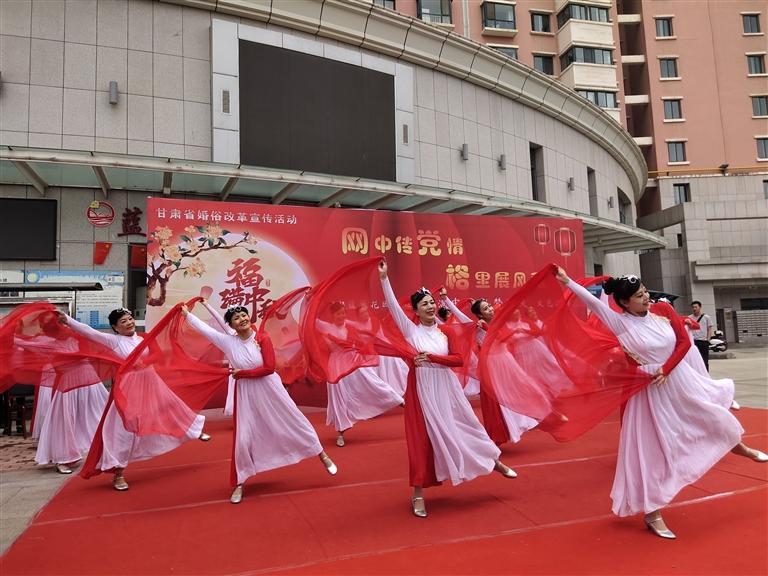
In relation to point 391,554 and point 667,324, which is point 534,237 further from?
point 391,554

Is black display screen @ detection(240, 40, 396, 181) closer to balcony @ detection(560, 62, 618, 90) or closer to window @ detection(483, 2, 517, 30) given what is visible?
window @ detection(483, 2, 517, 30)

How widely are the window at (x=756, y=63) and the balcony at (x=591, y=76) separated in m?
7.69

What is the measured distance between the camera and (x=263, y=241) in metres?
7.95

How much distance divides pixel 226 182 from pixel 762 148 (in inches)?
1191

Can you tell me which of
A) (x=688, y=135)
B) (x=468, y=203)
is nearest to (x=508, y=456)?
(x=468, y=203)

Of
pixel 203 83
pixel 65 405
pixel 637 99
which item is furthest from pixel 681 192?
pixel 65 405

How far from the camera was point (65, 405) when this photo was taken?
5.54 meters

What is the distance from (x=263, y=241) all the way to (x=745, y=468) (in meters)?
6.34

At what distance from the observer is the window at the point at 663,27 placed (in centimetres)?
2964

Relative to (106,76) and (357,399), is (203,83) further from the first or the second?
(357,399)

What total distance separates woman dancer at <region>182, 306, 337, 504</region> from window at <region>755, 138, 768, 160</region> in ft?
107

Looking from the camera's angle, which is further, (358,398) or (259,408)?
(358,398)

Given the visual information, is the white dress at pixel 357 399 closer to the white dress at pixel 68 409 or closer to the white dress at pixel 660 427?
the white dress at pixel 68 409

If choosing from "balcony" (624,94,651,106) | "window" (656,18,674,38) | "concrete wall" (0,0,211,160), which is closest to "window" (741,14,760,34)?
"window" (656,18,674,38)
